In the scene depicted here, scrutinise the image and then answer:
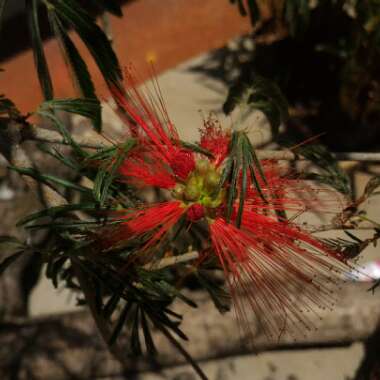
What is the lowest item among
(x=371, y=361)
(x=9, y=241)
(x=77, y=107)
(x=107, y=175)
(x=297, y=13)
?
(x=371, y=361)

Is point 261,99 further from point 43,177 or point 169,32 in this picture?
point 169,32

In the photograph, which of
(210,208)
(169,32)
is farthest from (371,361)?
(169,32)

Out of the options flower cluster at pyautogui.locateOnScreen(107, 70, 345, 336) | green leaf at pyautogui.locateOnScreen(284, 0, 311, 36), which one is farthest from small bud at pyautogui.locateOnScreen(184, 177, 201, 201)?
green leaf at pyautogui.locateOnScreen(284, 0, 311, 36)

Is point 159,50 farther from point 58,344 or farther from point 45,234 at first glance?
point 58,344

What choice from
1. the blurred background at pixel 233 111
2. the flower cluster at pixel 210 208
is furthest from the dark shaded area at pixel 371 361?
the flower cluster at pixel 210 208

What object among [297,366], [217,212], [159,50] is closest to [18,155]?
[217,212]

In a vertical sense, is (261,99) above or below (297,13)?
below

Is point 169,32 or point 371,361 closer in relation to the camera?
point 371,361
